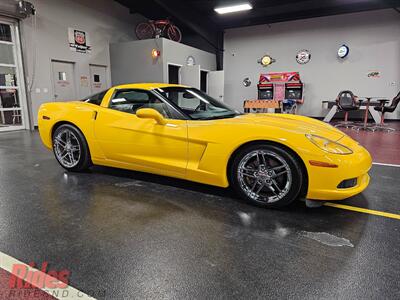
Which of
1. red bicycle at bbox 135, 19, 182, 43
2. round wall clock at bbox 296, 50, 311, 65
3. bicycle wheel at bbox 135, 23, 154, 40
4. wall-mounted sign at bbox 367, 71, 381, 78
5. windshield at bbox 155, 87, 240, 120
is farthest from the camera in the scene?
round wall clock at bbox 296, 50, 311, 65

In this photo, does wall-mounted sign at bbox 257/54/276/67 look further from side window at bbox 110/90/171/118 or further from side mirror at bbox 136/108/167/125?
side mirror at bbox 136/108/167/125

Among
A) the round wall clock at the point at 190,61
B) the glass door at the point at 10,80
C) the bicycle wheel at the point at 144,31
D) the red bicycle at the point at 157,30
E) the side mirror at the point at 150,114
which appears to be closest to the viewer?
the side mirror at the point at 150,114

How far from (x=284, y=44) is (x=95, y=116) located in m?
10.6

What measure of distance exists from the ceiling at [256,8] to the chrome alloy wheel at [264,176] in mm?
8593

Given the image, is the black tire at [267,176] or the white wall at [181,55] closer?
the black tire at [267,176]

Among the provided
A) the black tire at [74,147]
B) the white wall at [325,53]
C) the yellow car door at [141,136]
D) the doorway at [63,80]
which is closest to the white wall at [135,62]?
the doorway at [63,80]

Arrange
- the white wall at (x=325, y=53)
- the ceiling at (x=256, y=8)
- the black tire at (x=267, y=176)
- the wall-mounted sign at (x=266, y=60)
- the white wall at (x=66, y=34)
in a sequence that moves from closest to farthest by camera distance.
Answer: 1. the black tire at (x=267, y=176)
2. the white wall at (x=66, y=34)
3. the ceiling at (x=256, y=8)
4. the white wall at (x=325, y=53)
5. the wall-mounted sign at (x=266, y=60)

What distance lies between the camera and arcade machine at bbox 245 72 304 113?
1079cm

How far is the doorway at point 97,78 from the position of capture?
9.62 m

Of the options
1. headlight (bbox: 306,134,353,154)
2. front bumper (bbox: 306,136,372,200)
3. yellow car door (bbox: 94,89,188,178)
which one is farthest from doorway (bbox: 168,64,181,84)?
front bumper (bbox: 306,136,372,200)

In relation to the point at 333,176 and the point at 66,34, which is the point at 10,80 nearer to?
the point at 66,34

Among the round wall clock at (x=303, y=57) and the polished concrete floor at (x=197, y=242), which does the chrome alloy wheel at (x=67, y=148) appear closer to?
the polished concrete floor at (x=197, y=242)

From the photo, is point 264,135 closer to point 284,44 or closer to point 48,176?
point 48,176

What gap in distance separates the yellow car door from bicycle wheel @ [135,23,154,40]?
814cm
